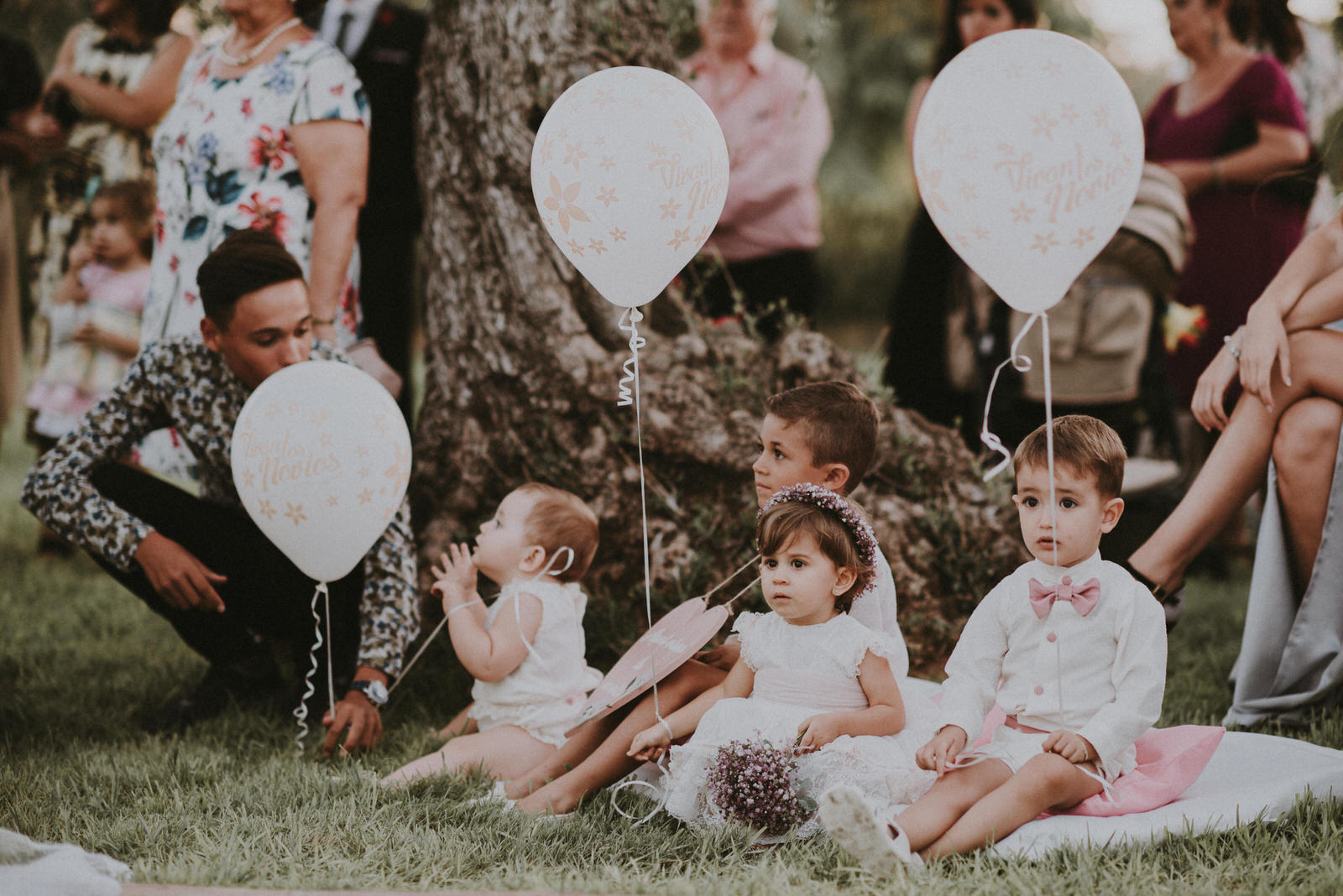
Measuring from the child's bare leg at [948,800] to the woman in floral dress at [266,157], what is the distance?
2.51 metres

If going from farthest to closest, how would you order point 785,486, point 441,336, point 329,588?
point 441,336, point 329,588, point 785,486

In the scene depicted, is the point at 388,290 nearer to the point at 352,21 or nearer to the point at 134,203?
the point at 352,21

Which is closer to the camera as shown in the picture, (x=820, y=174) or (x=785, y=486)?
(x=785, y=486)

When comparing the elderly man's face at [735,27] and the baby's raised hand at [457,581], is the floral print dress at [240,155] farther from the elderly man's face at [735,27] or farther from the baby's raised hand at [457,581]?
the elderly man's face at [735,27]

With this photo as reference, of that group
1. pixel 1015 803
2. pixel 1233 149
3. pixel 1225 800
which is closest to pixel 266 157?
pixel 1015 803

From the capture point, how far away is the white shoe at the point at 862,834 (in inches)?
85.7

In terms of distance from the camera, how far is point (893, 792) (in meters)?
2.51

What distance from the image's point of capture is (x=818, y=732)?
8.14 ft

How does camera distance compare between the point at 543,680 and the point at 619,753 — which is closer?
the point at 619,753

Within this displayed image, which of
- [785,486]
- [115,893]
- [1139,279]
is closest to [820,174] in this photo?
[1139,279]

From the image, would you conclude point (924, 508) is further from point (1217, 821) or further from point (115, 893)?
point (115, 893)

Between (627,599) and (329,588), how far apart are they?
39.6 inches

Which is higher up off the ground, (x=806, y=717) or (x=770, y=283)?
(x=770, y=283)

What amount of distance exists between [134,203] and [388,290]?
4.62 ft
